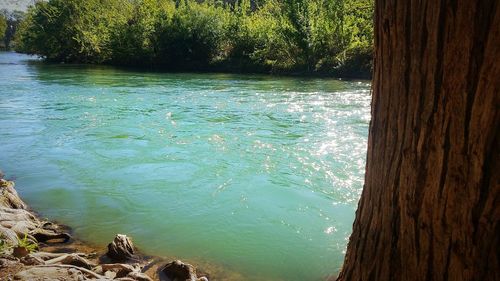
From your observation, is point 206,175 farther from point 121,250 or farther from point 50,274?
point 50,274

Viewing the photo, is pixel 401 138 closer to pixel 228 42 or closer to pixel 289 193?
pixel 289 193

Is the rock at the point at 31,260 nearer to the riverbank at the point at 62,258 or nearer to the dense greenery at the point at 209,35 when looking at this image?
the riverbank at the point at 62,258

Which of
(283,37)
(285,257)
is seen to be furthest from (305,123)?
(283,37)

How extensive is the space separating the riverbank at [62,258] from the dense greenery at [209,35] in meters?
20.0

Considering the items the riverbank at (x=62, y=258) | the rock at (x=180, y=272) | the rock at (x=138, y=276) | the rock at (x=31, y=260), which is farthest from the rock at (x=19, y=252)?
the rock at (x=180, y=272)

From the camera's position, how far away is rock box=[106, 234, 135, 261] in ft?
13.2

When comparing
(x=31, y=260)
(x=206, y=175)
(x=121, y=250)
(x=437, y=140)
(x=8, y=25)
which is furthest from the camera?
(x=8, y=25)

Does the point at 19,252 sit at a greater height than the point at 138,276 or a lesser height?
greater

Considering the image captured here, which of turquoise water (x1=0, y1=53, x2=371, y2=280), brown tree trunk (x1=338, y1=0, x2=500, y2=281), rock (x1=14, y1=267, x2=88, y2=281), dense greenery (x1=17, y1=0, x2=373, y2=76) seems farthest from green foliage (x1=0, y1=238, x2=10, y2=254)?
dense greenery (x1=17, y1=0, x2=373, y2=76)

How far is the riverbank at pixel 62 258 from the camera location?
10.5 ft

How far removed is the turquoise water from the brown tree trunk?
8.28 ft

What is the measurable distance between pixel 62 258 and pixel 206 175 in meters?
3.44

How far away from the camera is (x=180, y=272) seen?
3.67m

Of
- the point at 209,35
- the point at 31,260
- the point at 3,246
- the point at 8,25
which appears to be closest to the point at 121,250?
the point at 31,260
